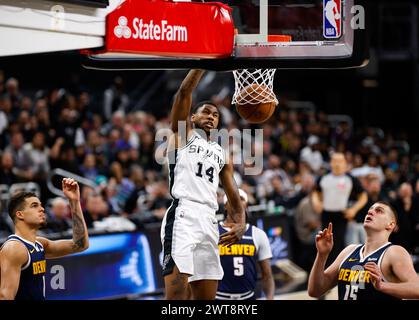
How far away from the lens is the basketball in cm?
670

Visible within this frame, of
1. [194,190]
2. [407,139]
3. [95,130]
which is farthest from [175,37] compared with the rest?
[407,139]

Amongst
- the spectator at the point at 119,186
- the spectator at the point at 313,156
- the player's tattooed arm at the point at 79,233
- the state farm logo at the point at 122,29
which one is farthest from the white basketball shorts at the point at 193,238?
the spectator at the point at 313,156

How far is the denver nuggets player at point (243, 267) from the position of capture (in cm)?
797

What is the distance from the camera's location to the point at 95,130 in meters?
15.1

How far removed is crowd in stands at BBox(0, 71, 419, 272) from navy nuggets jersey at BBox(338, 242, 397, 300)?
18.9ft

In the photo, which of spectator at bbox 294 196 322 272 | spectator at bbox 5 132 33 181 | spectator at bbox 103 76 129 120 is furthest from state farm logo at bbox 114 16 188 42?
spectator at bbox 103 76 129 120

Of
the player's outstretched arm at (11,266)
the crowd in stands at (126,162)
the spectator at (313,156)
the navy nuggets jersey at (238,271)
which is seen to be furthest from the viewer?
the spectator at (313,156)

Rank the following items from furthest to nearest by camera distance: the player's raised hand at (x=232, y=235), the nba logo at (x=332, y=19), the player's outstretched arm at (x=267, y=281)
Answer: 1. the player's outstretched arm at (x=267, y=281)
2. the player's raised hand at (x=232, y=235)
3. the nba logo at (x=332, y=19)

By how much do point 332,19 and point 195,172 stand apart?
1608mm

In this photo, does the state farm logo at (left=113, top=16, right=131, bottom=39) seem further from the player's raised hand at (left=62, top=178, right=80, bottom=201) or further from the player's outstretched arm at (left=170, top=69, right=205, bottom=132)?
the player's raised hand at (left=62, top=178, right=80, bottom=201)

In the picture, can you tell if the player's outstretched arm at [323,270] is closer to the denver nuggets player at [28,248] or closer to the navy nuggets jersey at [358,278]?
the navy nuggets jersey at [358,278]

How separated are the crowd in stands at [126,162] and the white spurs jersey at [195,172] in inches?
191

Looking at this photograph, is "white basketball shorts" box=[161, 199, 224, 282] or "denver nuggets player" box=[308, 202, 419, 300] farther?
"white basketball shorts" box=[161, 199, 224, 282]
